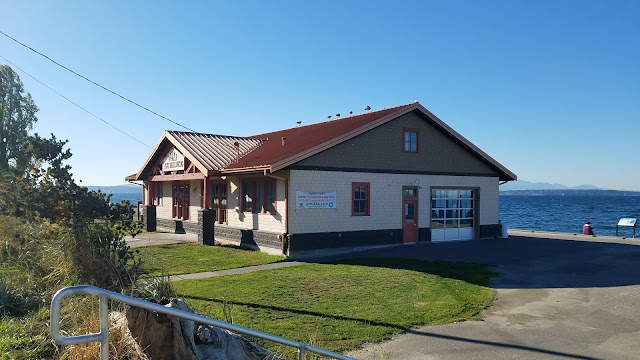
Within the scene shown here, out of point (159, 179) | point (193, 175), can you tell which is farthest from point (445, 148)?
point (159, 179)

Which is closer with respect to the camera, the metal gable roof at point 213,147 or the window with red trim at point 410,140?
the window with red trim at point 410,140

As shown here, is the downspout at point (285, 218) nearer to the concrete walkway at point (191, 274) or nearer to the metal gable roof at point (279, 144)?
the metal gable roof at point (279, 144)

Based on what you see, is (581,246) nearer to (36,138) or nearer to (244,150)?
(244,150)

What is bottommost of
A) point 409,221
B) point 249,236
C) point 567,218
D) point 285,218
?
point 567,218

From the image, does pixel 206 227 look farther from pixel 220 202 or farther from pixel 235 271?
pixel 235 271

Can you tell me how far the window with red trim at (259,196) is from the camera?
739 inches

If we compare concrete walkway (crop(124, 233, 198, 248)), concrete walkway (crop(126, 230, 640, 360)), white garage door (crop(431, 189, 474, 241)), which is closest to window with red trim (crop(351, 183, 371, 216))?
concrete walkway (crop(126, 230, 640, 360))

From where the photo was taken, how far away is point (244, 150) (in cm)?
2394

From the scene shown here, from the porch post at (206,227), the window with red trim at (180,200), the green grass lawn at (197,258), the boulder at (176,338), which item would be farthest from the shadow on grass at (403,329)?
the window with red trim at (180,200)

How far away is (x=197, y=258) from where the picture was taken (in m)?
16.7

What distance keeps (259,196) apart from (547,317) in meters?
12.3

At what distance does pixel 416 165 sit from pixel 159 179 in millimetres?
13383

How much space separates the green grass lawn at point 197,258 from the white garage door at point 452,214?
324 inches

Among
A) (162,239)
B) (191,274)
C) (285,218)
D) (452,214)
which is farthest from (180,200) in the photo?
(452,214)
